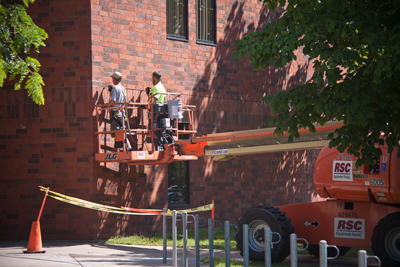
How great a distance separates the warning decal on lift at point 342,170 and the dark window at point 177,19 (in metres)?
7.63

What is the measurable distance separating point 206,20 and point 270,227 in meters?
8.69

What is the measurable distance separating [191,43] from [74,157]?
17.1 feet

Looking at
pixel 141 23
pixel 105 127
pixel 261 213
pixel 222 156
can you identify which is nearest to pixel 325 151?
pixel 261 213

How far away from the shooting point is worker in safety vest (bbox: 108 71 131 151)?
44.3ft

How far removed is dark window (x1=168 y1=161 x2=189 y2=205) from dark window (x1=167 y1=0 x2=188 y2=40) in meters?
3.99

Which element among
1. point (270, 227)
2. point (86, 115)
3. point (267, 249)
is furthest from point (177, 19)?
point (267, 249)

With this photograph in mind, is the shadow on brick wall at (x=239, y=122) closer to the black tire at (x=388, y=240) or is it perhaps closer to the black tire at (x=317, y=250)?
the black tire at (x=317, y=250)

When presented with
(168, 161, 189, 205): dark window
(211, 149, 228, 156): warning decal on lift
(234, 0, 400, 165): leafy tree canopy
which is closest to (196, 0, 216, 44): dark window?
(168, 161, 189, 205): dark window

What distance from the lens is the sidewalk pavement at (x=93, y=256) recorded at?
1078 centimetres

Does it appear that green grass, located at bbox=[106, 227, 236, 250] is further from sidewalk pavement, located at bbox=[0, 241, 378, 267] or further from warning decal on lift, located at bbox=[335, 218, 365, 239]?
warning decal on lift, located at bbox=[335, 218, 365, 239]

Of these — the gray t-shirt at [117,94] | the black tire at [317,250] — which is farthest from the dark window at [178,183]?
the black tire at [317,250]

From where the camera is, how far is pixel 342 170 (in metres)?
10.8

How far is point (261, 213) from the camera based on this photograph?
1106 centimetres

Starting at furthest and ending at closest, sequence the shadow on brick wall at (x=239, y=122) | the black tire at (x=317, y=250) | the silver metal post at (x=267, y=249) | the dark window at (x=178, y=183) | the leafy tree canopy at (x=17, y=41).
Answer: the shadow on brick wall at (x=239, y=122) → the dark window at (x=178, y=183) → the black tire at (x=317, y=250) → the leafy tree canopy at (x=17, y=41) → the silver metal post at (x=267, y=249)
